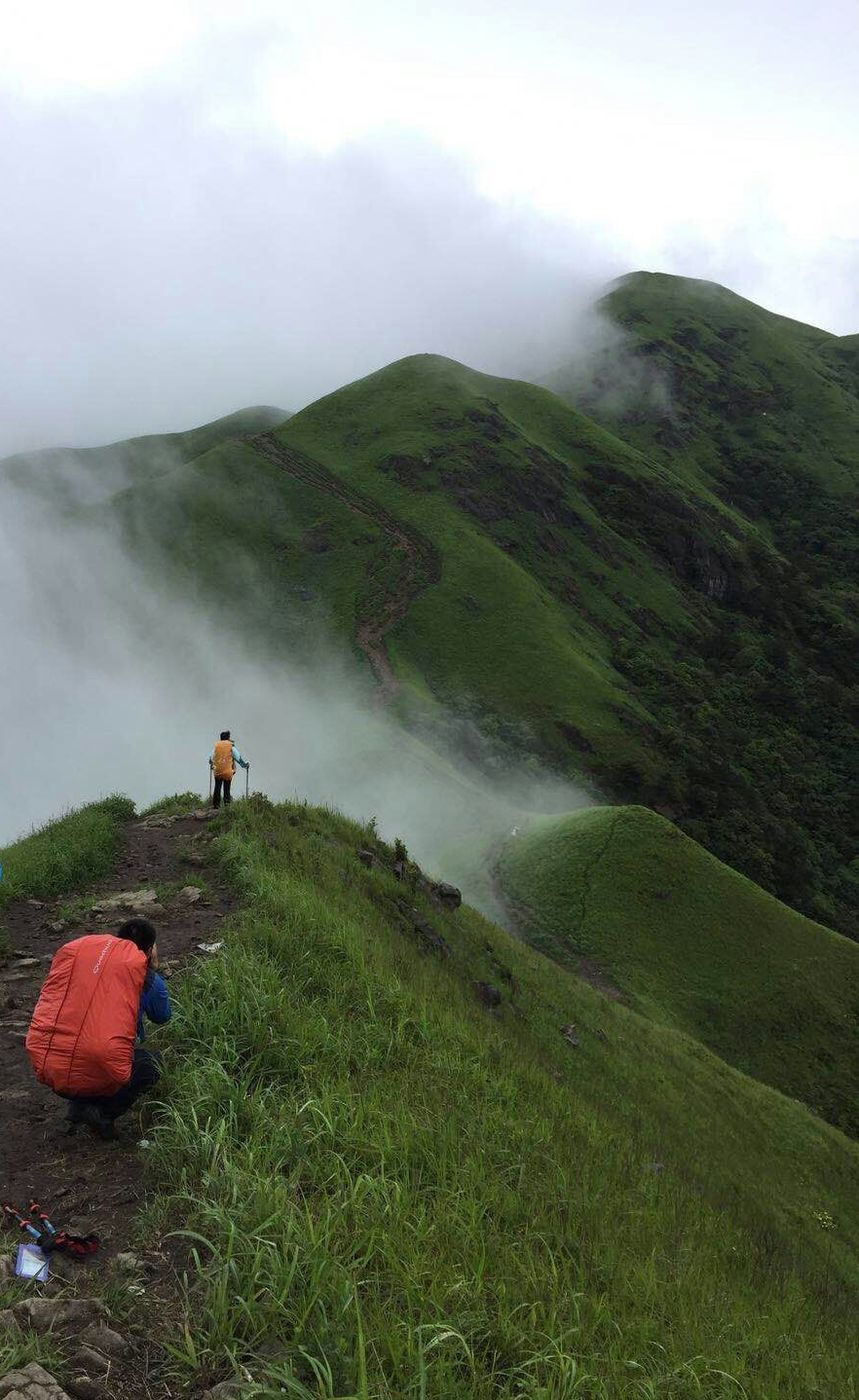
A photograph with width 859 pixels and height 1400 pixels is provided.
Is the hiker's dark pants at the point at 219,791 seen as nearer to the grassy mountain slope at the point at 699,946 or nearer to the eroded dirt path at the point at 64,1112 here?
the eroded dirt path at the point at 64,1112

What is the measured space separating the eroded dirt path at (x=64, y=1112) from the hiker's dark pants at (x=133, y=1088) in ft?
0.69

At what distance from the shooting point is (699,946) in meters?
33.5

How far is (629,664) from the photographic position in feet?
352

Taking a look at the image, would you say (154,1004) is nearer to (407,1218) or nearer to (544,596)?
(407,1218)

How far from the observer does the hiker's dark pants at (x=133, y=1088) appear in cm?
616

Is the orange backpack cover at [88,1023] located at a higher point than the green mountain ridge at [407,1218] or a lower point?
higher

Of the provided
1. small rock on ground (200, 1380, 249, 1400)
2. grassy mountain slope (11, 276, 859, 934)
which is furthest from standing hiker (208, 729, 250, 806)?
grassy mountain slope (11, 276, 859, 934)

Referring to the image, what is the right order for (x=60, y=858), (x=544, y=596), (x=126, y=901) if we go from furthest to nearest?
1. (x=544, y=596)
2. (x=60, y=858)
3. (x=126, y=901)

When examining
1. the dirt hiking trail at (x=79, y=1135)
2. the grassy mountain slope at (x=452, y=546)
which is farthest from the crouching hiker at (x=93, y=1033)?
the grassy mountain slope at (x=452, y=546)

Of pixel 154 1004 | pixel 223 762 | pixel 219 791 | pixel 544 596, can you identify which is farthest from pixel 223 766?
pixel 544 596

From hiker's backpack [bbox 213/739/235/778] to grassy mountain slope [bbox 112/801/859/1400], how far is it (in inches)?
274

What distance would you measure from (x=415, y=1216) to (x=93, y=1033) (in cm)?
284

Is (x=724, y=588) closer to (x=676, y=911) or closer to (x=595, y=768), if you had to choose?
(x=595, y=768)

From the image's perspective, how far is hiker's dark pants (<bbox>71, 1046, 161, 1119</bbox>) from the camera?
6164 millimetres
